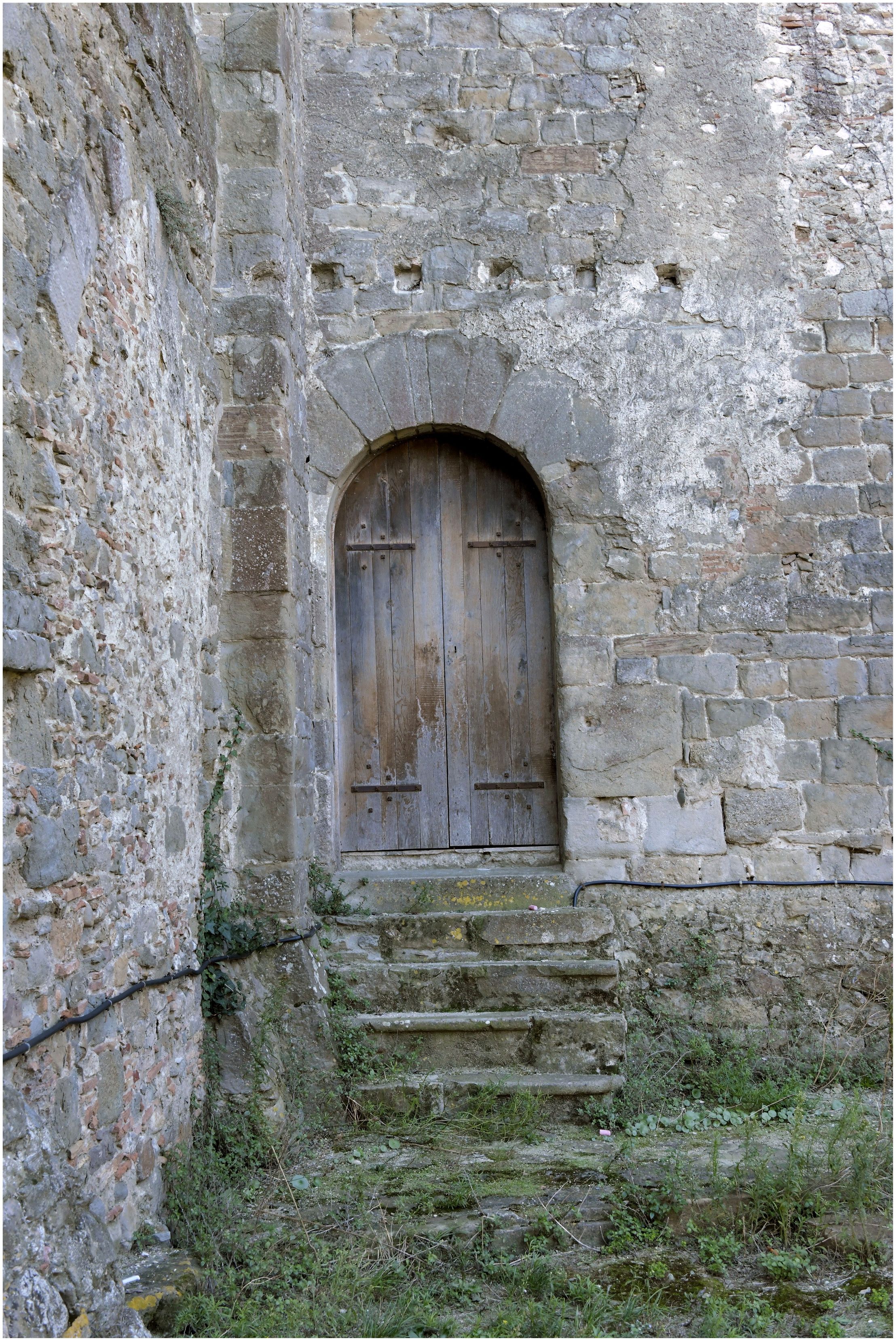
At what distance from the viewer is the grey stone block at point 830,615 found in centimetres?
487

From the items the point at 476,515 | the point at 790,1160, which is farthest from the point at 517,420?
the point at 790,1160

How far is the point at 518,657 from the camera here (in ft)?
16.9

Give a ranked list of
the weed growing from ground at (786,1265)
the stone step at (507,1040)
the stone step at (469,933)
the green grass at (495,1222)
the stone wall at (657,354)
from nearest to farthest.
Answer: the green grass at (495,1222) < the weed growing from ground at (786,1265) < the stone step at (507,1040) < the stone step at (469,933) < the stone wall at (657,354)

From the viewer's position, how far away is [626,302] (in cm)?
503

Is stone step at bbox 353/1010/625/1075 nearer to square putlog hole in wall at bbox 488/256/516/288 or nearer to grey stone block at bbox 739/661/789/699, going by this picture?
grey stone block at bbox 739/661/789/699

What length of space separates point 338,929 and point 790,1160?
2.07 meters

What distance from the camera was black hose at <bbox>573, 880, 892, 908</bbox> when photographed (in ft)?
15.6

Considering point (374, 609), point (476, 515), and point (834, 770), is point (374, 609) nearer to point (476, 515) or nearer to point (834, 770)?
point (476, 515)

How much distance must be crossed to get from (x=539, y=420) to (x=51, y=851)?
319 cm

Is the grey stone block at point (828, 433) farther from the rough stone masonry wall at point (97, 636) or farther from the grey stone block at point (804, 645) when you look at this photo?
Answer: the rough stone masonry wall at point (97, 636)

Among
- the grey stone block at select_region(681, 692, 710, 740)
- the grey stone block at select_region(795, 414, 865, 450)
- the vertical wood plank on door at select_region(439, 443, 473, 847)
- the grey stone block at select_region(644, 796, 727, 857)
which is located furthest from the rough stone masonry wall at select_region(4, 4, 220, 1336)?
the grey stone block at select_region(795, 414, 865, 450)

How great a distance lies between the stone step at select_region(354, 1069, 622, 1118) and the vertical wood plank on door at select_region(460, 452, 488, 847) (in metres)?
1.25

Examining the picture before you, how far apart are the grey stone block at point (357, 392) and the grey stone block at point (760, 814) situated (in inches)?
92.7

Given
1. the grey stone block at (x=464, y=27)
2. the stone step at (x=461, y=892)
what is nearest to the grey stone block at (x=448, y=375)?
the grey stone block at (x=464, y=27)
